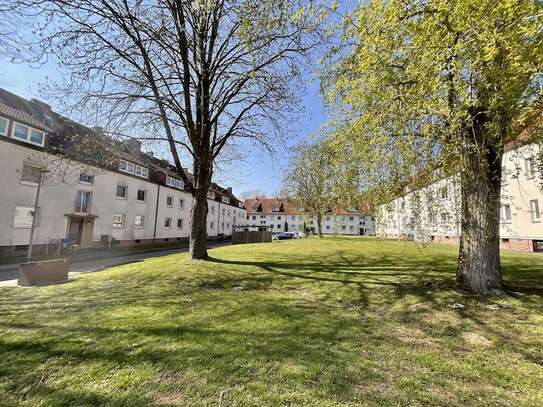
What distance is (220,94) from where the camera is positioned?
1223cm

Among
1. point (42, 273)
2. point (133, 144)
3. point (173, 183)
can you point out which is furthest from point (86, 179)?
point (42, 273)

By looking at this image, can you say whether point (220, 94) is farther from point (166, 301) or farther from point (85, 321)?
point (85, 321)

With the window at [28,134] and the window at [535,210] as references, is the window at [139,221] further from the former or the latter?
the window at [535,210]

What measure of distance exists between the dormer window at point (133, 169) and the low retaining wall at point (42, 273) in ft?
67.2

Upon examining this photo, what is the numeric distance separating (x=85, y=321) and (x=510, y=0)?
8130 millimetres

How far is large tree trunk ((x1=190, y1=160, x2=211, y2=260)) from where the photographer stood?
1223 centimetres

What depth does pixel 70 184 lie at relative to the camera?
22859 mm

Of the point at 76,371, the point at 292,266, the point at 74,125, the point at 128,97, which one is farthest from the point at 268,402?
the point at 74,125

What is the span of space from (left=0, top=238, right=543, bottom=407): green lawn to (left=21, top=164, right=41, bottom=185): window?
16.5 metres

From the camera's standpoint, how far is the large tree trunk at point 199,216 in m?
12.2

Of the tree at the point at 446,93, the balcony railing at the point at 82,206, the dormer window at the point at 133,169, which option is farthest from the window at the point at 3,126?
the tree at the point at 446,93

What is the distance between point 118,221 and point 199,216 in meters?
20.6

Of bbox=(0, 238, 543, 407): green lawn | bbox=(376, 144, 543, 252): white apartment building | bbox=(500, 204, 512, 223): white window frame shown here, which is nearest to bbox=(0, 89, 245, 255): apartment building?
bbox=(0, 238, 543, 407): green lawn

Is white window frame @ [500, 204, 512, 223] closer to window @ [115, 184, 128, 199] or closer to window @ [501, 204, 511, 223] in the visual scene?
window @ [501, 204, 511, 223]
